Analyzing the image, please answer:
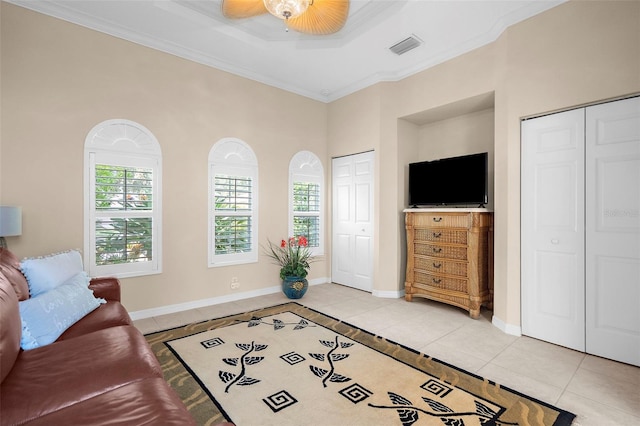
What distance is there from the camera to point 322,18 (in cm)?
254

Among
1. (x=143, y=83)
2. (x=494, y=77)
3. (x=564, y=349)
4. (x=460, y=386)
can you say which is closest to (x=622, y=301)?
(x=564, y=349)

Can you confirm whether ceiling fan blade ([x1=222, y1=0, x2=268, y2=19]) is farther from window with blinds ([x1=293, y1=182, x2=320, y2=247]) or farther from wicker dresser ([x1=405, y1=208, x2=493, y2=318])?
wicker dresser ([x1=405, y1=208, x2=493, y2=318])

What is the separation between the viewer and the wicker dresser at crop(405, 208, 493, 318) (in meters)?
3.51

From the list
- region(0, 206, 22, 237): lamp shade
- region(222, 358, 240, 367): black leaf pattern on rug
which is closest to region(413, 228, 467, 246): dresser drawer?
region(222, 358, 240, 367): black leaf pattern on rug

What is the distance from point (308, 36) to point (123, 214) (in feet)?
9.47

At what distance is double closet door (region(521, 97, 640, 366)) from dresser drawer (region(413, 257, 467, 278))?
681 millimetres

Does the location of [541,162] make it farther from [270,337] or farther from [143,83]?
[143,83]

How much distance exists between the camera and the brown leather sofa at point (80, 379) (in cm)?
113

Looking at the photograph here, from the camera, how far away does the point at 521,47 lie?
119 inches

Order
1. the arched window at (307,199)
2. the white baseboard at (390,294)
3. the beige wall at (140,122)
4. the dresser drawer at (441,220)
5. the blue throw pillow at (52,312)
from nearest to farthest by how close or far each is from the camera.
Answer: the blue throw pillow at (52,312), the beige wall at (140,122), the dresser drawer at (441,220), the white baseboard at (390,294), the arched window at (307,199)

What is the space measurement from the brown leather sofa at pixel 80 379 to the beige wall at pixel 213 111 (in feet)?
4.99

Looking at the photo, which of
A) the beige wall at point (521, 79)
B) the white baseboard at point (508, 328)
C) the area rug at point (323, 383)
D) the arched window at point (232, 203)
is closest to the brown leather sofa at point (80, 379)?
the area rug at point (323, 383)

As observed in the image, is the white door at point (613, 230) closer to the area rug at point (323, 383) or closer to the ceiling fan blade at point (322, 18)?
the area rug at point (323, 383)

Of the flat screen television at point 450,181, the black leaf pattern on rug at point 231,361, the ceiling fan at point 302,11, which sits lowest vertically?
the black leaf pattern on rug at point 231,361
